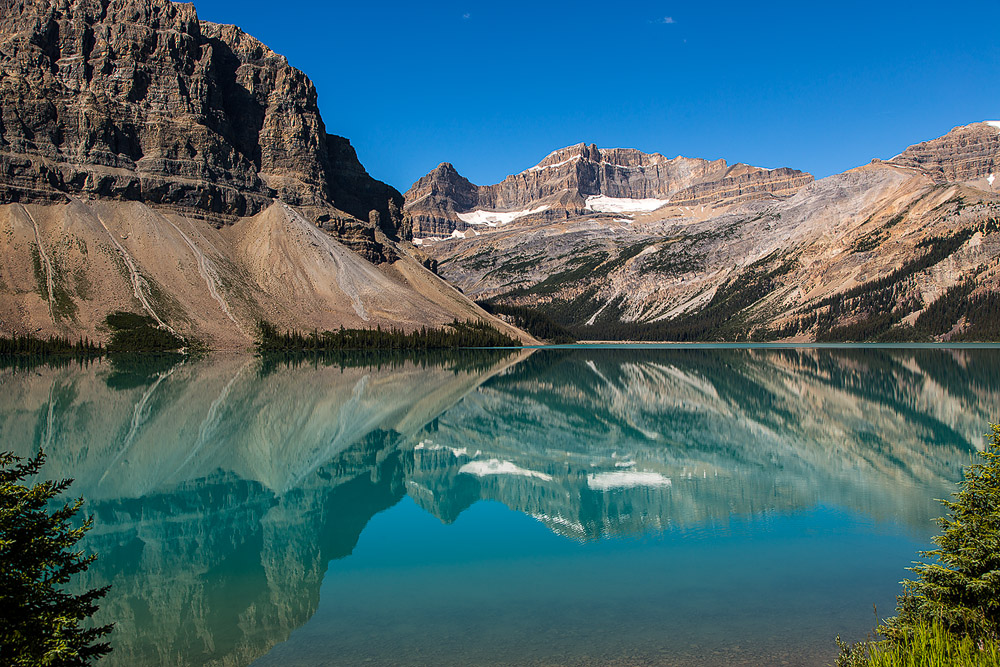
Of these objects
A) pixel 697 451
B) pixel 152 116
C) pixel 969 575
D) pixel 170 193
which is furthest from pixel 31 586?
pixel 152 116

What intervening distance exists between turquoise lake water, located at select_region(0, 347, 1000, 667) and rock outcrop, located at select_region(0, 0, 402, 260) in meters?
120

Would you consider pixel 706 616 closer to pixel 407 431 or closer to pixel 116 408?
pixel 407 431

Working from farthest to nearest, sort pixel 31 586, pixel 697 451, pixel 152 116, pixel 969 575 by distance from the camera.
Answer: pixel 152 116
pixel 697 451
pixel 969 575
pixel 31 586

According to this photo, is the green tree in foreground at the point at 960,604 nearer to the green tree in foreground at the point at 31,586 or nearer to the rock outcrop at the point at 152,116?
the green tree in foreground at the point at 31,586

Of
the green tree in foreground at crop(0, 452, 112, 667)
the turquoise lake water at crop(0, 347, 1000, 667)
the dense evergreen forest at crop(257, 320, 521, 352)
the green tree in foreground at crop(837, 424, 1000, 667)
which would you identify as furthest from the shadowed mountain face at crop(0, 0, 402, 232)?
the green tree in foreground at crop(837, 424, 1000, 667)

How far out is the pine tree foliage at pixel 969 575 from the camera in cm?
942

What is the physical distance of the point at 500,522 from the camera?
20984 mm

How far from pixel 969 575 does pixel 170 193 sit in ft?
553

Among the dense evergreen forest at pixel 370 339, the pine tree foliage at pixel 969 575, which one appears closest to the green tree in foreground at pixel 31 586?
the pine tree foliage at pixel 969 575

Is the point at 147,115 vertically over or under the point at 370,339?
over

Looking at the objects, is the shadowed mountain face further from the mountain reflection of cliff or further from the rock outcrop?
the mountain reflection of cliff

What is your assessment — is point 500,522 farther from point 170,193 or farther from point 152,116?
A: point 152,116

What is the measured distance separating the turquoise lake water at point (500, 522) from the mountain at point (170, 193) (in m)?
85.1

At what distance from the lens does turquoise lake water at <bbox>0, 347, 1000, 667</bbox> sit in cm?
1272
